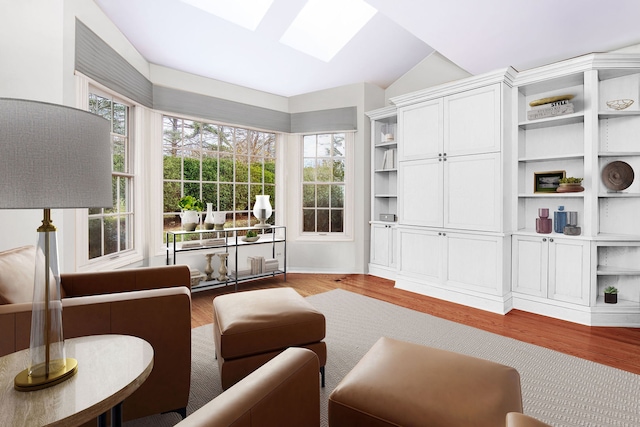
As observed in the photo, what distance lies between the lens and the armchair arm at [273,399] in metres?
0.73

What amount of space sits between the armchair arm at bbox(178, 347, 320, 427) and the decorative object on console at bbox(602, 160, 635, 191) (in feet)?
11.0

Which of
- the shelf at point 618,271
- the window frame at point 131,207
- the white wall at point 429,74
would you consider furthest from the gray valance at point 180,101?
the shelf at point 618,271

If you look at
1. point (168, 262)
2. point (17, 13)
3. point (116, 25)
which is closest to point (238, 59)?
point (116, 25)

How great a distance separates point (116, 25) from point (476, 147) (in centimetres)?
365

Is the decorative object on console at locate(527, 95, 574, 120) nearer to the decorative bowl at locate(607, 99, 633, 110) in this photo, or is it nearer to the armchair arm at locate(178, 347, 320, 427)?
the decorative bowl at locate(607, 99, 633, 110)

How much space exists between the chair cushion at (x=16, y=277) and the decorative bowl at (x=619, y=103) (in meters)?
4.42

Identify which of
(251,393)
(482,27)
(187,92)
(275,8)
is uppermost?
(275,8)

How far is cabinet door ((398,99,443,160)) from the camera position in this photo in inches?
145

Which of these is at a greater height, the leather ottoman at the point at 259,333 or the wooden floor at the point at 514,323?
the leather ottoman at the point at 259,333

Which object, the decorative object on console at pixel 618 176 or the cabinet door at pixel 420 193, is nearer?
the decorative object on console at pixel 618 176

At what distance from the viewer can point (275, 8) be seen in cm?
322

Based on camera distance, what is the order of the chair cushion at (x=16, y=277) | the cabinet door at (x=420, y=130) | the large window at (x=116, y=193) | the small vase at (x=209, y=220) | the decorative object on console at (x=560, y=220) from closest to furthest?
the chair cushion at (x=16, y=277) < the large window at (x=116, y=193) < the decorative object on console at (x=560, y=220) < the cabinet door at (x=420, y=130) < the small vase at (x=209, y=220)

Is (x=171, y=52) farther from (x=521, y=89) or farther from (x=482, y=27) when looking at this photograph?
(x=521, y=89)

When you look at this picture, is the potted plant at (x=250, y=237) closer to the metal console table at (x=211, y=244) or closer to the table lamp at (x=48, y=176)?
the metal console table at (x=211, y=244)
